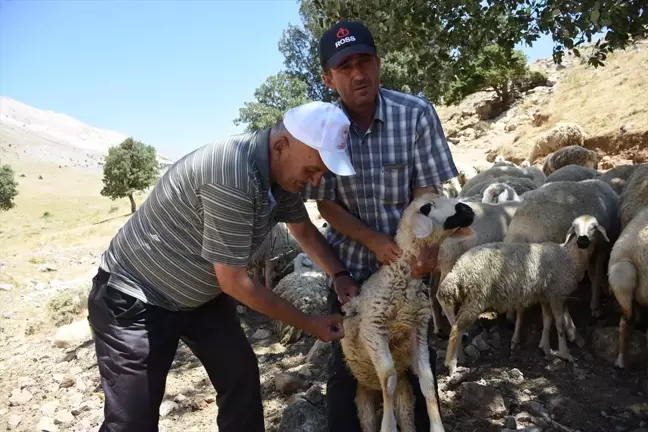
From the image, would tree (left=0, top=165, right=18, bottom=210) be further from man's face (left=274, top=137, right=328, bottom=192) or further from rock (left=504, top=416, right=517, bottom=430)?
man's face (left=274, top=137, right=328, bottom=192)

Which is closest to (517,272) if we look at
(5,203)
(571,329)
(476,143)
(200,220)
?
(571,329)

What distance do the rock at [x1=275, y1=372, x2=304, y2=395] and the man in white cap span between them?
171cm

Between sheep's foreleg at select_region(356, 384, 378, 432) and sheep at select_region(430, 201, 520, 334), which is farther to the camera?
sheep at select_region(430, 201, 520, 334)

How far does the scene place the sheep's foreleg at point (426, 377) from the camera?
2.96 metres

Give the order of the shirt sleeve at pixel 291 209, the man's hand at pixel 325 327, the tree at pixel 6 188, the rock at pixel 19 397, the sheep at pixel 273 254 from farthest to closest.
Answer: the tree at pixel 6 188
the sheep at pixel 273 254
the rock at pixel 19 397
the shirt sleeve at pixel 291 209
the man's hand at pixel 325 327

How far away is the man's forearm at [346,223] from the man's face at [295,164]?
62 cm

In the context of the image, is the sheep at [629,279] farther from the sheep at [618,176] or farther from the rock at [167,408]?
the rock at [167,408]

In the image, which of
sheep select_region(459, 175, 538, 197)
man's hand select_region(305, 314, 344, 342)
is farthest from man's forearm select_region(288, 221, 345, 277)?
sheep select_region(459, 175, 538, 197)

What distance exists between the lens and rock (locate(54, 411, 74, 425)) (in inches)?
202

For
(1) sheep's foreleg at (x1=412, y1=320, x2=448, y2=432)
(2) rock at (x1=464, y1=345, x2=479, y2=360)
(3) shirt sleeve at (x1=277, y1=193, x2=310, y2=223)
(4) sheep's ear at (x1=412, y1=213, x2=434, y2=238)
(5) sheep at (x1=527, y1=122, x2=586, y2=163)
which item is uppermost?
(5) sheep at (x1=527, y1=122, x2=586, y2=163)

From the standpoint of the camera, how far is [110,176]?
1227 inches

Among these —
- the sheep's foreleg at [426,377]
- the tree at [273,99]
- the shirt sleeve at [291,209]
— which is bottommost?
the sheep's foreleg at [426,377]

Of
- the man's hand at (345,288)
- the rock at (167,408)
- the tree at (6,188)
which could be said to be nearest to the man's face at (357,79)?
the man's hand at (345,288)

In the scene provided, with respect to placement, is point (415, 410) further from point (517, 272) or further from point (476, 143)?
point (476, 143)
